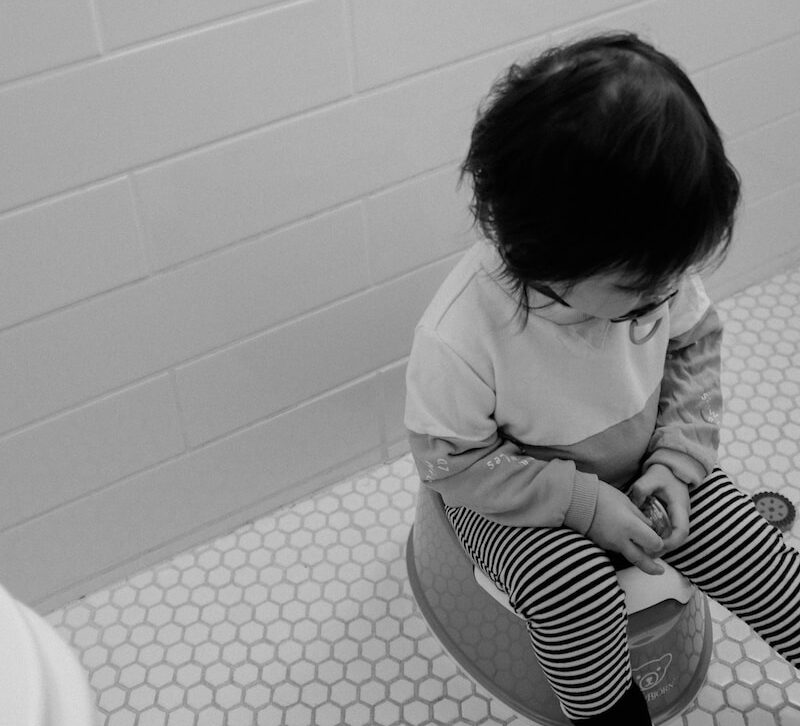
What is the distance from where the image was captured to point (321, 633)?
4.10 feet

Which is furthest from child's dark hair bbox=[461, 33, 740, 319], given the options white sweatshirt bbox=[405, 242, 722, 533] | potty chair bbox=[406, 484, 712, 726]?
potty chair bbox=[406, 484, 712, 726]

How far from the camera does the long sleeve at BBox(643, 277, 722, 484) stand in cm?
105

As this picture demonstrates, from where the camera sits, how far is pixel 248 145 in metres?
1.07

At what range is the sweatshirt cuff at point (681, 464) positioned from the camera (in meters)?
1.03

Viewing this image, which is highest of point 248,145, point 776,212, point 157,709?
point 248,145

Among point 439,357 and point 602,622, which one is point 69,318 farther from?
point 602,622

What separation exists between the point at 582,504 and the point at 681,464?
0.12 meters

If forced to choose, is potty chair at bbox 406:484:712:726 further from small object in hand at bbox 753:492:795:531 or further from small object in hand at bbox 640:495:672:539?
small object in hand at bbox 753:492:795:531

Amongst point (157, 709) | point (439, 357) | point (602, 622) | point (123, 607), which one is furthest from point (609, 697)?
point (123, 607)

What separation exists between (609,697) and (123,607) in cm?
60

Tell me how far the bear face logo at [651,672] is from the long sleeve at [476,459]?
0.60 feet

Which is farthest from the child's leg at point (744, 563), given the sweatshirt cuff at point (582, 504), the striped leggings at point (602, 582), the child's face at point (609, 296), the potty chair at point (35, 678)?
the potty chair at point (35, 678)

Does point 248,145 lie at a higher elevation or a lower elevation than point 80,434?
higher

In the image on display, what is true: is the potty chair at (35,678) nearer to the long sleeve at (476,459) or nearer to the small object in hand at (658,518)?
the long sleeve at (476,459)
